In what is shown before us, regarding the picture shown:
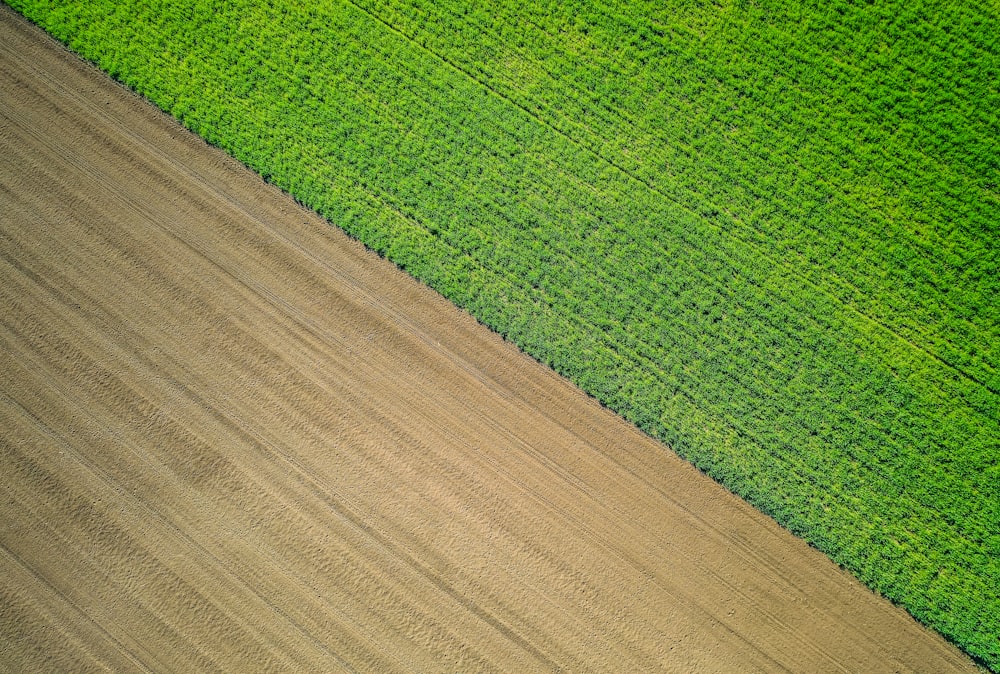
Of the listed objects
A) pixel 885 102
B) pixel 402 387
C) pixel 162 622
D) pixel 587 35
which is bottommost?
pixel 162 622

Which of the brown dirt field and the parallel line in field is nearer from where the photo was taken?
the brown dirt field

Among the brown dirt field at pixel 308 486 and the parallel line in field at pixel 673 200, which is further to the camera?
the parallel line in field at pixel 673 200

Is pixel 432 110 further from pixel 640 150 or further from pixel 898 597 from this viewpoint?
pixel 898 597

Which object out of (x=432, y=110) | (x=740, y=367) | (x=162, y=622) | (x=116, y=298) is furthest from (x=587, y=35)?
(x=162, y=622)

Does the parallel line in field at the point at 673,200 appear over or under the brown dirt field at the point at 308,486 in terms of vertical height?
over

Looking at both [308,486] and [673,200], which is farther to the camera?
[673,200]

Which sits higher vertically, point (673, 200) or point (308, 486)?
point (673, 200)

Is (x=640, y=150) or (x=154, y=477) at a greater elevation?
(x=640, y=150)

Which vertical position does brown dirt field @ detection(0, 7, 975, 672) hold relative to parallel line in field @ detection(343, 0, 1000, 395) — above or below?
below
